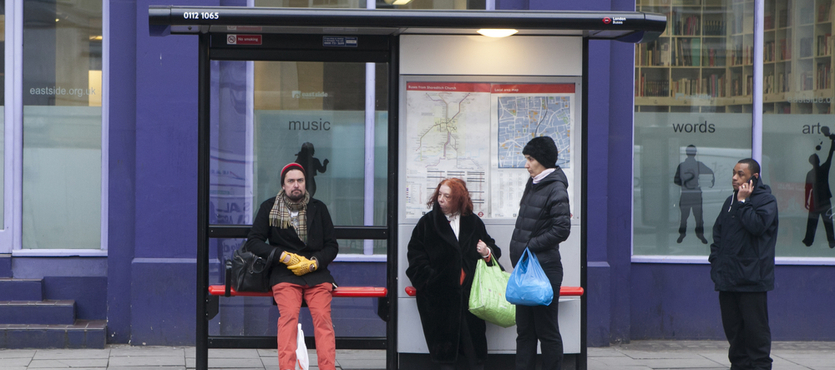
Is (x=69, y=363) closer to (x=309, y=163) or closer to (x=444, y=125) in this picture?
(x=309, y=163)

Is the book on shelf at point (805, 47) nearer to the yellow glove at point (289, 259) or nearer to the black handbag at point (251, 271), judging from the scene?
the yellow glove at point (289, 259)

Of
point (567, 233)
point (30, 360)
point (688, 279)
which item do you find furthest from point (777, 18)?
point (30, 360)

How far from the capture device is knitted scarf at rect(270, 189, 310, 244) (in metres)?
5.38

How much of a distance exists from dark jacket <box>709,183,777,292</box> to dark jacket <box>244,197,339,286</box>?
2.82 metres

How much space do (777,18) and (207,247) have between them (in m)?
5.93

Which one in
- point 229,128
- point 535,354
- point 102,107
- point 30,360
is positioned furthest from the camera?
point 102,107

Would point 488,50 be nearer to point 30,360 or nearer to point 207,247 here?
point 207,247

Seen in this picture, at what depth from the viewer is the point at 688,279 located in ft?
25.0

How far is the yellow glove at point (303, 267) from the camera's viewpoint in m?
5.27

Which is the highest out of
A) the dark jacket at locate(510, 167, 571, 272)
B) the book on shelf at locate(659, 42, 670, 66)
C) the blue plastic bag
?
the book on shelf at locate(659, 42, 670, 66)

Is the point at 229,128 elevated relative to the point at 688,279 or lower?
elevated

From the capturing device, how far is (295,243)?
17.8ft

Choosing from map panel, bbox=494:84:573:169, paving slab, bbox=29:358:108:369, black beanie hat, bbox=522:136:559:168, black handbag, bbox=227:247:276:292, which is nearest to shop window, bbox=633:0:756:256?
map panel, bbox=494:84:573:169

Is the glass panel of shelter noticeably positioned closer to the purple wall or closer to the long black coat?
the purple wall
